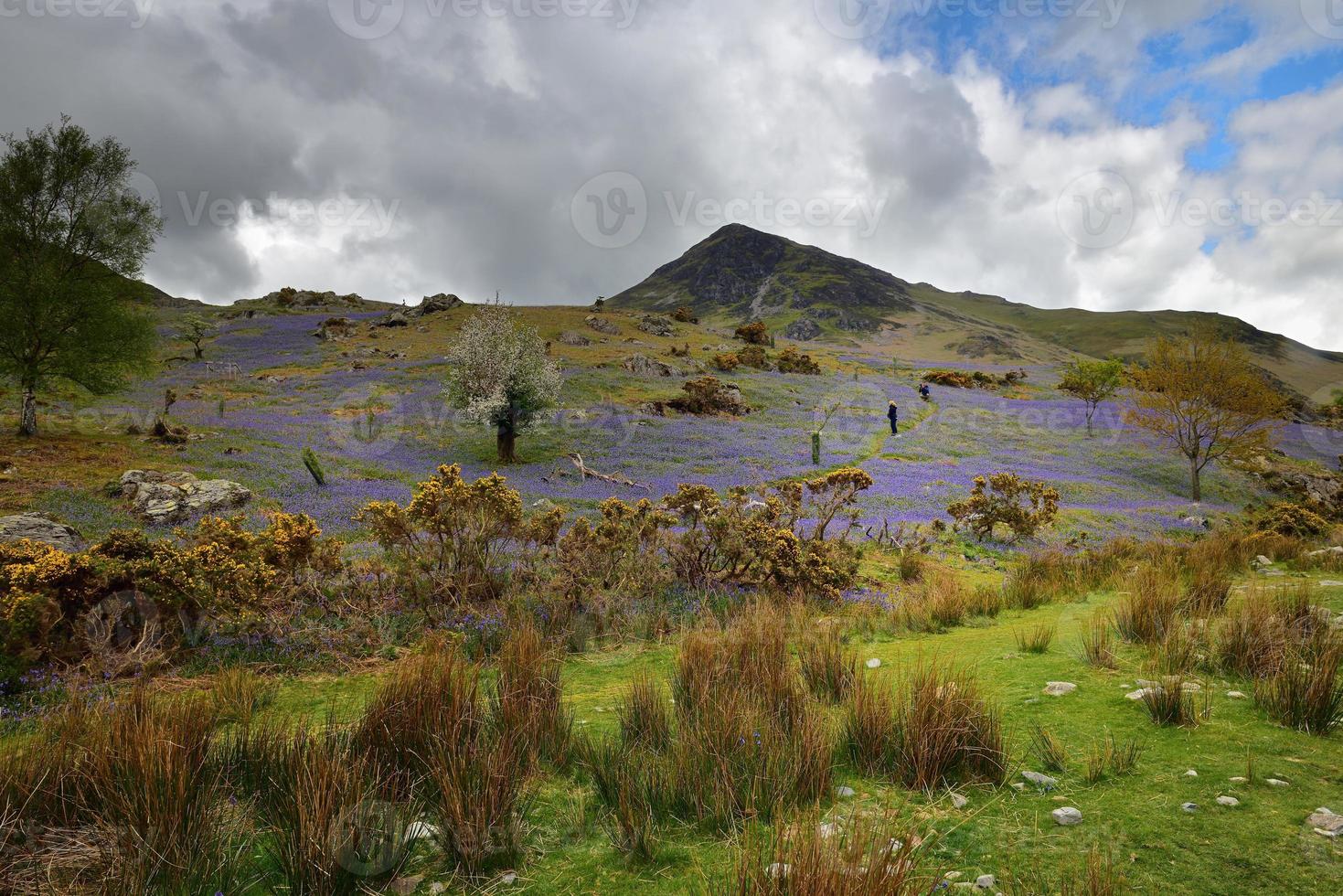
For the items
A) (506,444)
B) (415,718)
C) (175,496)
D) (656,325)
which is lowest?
(175,496)

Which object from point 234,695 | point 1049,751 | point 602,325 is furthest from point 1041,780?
point 602,325

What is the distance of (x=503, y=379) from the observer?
26984 millimetres

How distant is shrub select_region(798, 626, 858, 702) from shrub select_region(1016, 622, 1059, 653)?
239 centimetres

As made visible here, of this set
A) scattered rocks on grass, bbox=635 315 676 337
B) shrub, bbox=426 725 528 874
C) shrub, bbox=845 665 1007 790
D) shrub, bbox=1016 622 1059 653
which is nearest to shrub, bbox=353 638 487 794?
shrub, bbox=426 725 528 874

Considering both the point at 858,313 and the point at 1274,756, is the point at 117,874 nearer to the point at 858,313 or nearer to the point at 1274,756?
the point at 1274,756

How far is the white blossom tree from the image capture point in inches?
1059

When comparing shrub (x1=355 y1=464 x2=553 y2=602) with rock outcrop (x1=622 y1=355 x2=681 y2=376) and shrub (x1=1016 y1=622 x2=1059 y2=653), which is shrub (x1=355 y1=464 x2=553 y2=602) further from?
rock outcrop (x1=622 y1=355 x2=681 y2=376)

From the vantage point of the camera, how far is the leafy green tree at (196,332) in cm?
5552

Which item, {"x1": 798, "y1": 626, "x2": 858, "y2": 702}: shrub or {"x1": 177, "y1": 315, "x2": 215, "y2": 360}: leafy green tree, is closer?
{"x1": 798, "y1": 626, "x2": 858, "y2": 702}: shrub

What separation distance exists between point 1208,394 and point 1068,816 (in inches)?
1402

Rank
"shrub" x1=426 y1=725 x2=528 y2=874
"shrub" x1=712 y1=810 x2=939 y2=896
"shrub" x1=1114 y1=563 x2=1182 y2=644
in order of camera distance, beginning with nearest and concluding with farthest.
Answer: "shrub" x1=712 y1=810 x2=939 y2=896, "shrub" x1=426 y1=725 x2=528 y2=874, "shrub" x1=1114 y1=563 x2=1182 y2=644

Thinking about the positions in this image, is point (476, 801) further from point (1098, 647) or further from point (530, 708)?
point (1098, 647)

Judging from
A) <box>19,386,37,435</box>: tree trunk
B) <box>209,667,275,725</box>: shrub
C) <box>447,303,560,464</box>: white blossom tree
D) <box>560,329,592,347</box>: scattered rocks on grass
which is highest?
<box>560,329,592,347</box>: scattered rocks on grass

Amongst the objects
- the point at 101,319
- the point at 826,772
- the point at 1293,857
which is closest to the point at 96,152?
the point at 101,319
